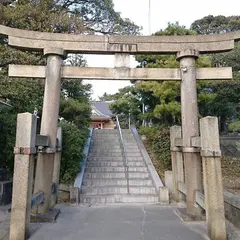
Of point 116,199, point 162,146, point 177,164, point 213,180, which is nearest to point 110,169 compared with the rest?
point 116,199

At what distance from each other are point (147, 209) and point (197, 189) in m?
1.37

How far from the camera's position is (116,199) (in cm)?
661

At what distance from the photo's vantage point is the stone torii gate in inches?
215

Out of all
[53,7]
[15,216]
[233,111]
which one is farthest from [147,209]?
[233,111]

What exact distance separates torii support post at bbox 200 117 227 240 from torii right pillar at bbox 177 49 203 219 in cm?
119

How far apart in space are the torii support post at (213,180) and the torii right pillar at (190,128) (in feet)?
3.90

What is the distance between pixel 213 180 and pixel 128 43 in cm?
370

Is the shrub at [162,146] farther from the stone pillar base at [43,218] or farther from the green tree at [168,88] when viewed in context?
the stone pillar base at [43,218]

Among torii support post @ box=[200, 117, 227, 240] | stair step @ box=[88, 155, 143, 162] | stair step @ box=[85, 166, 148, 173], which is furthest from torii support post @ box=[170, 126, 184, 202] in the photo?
stair step @ box=[88, 155, 143, 162]

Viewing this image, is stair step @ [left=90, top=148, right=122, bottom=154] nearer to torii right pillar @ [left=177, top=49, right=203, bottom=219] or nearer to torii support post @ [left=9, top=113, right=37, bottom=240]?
torii right pillar @ [left=177, top=49, right=203, bottom=219]

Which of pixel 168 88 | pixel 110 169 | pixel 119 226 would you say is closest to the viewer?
pixel 119 226

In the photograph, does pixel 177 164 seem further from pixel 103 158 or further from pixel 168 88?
pixel 168 88

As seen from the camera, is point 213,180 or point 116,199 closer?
point 213,180

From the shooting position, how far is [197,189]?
17.1 ft
